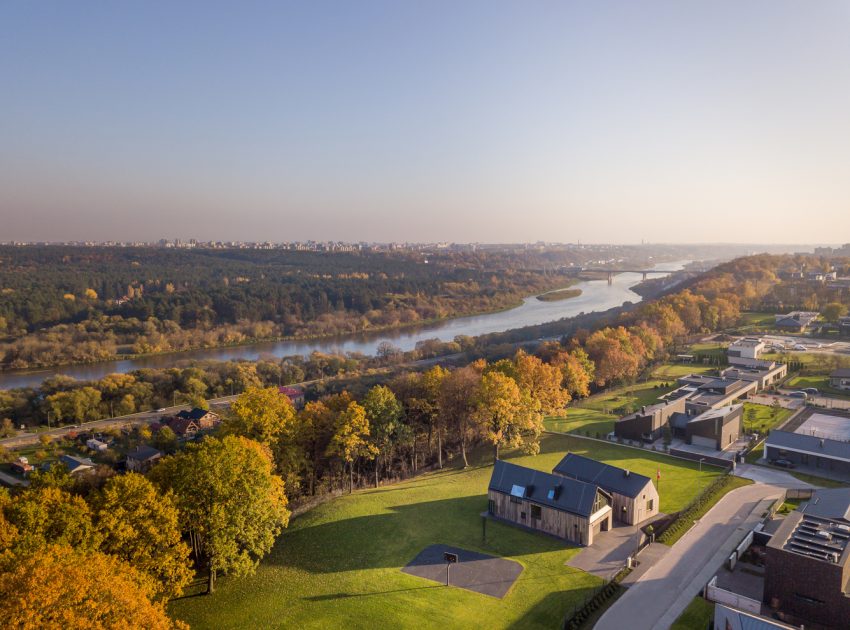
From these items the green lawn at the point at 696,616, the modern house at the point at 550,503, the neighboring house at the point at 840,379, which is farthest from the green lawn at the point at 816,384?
the green lawn at the point at 696,616

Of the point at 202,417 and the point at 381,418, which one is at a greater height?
the point at 381,418

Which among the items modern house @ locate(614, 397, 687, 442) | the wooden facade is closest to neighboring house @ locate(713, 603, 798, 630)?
the wooden facade

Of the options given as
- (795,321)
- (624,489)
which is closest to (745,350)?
(795,321)

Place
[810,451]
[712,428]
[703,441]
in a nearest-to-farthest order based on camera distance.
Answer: [810,451] → [712,428] → [703,441]

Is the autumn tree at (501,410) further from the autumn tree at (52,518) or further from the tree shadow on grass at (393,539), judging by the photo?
the autumn tree at (52,518)

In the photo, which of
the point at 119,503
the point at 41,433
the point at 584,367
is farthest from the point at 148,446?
the point at 584,367

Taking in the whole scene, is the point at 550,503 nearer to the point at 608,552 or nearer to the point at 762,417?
the point at 608,552

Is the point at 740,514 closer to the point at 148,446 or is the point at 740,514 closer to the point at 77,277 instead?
the point at 148,446
